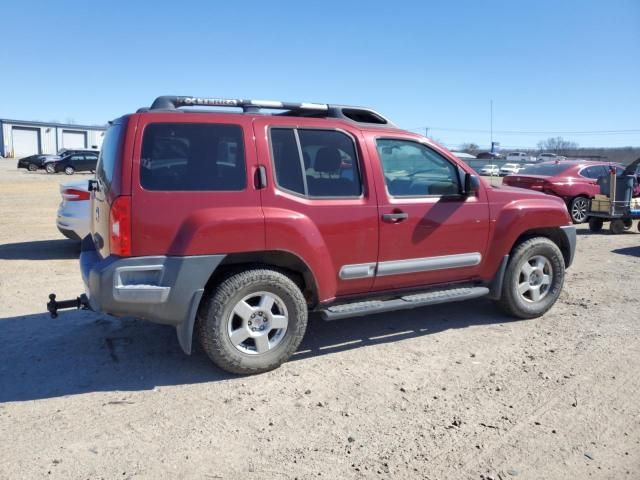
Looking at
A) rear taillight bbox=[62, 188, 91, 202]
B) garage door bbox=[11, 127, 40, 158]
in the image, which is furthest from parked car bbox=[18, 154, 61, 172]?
rear taillight bbox=[62, 188, 91, 202]

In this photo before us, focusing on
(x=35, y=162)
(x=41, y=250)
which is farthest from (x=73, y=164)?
(x=41, y=250)

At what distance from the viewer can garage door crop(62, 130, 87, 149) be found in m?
75.1

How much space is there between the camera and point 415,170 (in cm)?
494

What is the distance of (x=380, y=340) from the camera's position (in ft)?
16.3

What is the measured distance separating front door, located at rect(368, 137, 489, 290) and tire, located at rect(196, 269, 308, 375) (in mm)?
886

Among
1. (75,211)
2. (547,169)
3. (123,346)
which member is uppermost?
(547,169)

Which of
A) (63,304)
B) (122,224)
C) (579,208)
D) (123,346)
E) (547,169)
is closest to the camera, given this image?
(122,224)

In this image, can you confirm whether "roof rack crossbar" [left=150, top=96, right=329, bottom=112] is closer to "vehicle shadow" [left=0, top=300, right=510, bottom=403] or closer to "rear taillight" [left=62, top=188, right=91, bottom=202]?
"vehicle shadow" [left=0, top=300, right=510, bottom=403]

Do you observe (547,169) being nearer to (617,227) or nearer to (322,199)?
(617,227)

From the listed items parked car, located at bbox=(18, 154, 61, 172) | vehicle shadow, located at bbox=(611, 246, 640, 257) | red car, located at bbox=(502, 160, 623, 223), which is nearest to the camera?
vehicle shadow, located at bbox=(611, 246, 640, 257)

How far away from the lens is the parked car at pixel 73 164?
124 ft

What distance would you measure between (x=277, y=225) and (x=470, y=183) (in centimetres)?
199

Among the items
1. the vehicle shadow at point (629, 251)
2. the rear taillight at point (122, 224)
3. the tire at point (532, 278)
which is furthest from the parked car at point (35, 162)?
the tire at point (532, 278)

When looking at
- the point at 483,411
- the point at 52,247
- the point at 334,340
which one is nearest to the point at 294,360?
the point at 334,340
